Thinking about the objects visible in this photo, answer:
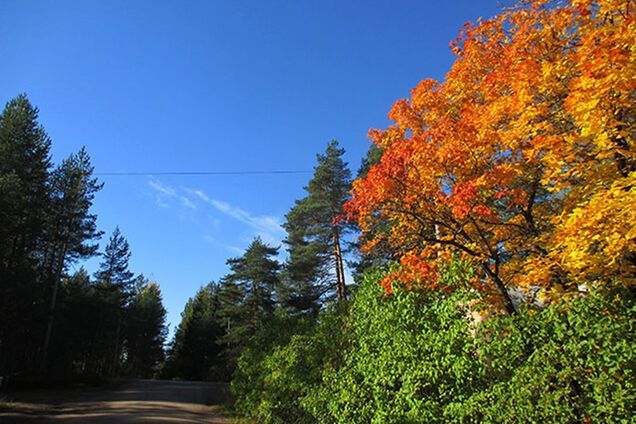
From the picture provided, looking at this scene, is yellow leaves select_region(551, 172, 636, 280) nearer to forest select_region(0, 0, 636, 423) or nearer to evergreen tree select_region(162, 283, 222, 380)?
forest select_region(0, 0, 636, 423)

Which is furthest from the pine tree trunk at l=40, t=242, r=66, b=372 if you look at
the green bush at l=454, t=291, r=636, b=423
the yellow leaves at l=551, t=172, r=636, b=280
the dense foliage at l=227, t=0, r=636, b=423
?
the yellow leaves at l=551, t=172, r=636, b=280

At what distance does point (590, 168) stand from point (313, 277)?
19.0 metres

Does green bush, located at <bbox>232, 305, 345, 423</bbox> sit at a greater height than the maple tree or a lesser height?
lesser

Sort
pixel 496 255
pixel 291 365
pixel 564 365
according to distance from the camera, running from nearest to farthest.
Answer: pixel 564 365 < pixel 496 255 < pixel 291 365

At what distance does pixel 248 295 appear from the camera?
29969 mm

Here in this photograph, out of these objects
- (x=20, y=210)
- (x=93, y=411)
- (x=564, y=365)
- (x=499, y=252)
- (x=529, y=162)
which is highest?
(x=20, y=210)

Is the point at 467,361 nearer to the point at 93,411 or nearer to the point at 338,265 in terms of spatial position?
the point at 93,411

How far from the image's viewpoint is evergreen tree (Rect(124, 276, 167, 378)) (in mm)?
48888

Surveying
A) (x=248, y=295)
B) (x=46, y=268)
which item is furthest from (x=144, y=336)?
(x=248, y=295)

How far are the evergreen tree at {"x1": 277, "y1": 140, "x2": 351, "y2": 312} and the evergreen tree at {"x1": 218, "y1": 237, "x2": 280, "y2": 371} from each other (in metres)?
4.74

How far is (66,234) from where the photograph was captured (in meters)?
28.2

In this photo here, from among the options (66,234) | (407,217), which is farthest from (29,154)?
(407,217)

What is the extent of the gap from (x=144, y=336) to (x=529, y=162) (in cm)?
5755

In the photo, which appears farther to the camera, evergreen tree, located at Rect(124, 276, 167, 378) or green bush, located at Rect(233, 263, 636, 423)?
evergreen tree, located at Rect(124, 276, 167, 378)
